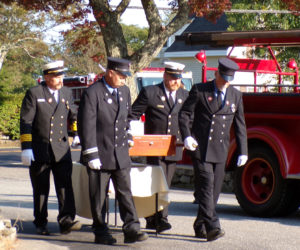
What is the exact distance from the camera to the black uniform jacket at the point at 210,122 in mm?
8461

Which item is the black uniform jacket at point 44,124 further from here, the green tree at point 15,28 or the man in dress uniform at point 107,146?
the green tree at point 15,28

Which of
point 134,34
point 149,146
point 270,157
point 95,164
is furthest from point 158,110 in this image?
point 134,34

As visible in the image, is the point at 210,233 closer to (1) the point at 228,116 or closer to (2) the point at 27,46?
A: (1) the point at 228,116

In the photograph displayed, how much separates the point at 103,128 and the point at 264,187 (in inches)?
122

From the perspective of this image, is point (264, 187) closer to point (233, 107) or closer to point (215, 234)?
point (233, 107)

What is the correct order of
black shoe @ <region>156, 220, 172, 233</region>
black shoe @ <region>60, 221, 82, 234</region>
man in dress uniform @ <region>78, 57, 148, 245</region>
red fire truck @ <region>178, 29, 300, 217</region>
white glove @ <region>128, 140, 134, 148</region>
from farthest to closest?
1. red fire truck @ <region>178, 29, 300, 217</region>
2. black shoe @ <region>156, 220, 172, 233</region>
3. black shoe @ <region>60, 221, 82, 234</region>
4. white glove @ <region>128, 140, 134, 148</region>
5. man in dress uniform @ <region>78, 57, 148, 245</region>

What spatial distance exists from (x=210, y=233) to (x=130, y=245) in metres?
0.82

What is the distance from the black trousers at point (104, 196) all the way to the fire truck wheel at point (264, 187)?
261 cm

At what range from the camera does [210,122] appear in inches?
336

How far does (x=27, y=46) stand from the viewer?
4912cm

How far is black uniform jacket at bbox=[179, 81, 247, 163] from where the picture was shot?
846 cm

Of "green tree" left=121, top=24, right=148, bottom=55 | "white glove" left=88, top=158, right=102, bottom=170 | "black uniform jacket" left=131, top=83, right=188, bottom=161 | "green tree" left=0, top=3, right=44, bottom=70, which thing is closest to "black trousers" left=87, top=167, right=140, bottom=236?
"white glove" left=88, top=158, right=102, bottom=170

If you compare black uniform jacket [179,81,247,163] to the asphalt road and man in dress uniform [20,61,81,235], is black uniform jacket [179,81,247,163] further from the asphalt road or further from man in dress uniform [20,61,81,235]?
man in dress uniform [20,61,81,235]

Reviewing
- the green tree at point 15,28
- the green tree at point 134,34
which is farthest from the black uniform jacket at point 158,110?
the green tree at point 134,34
